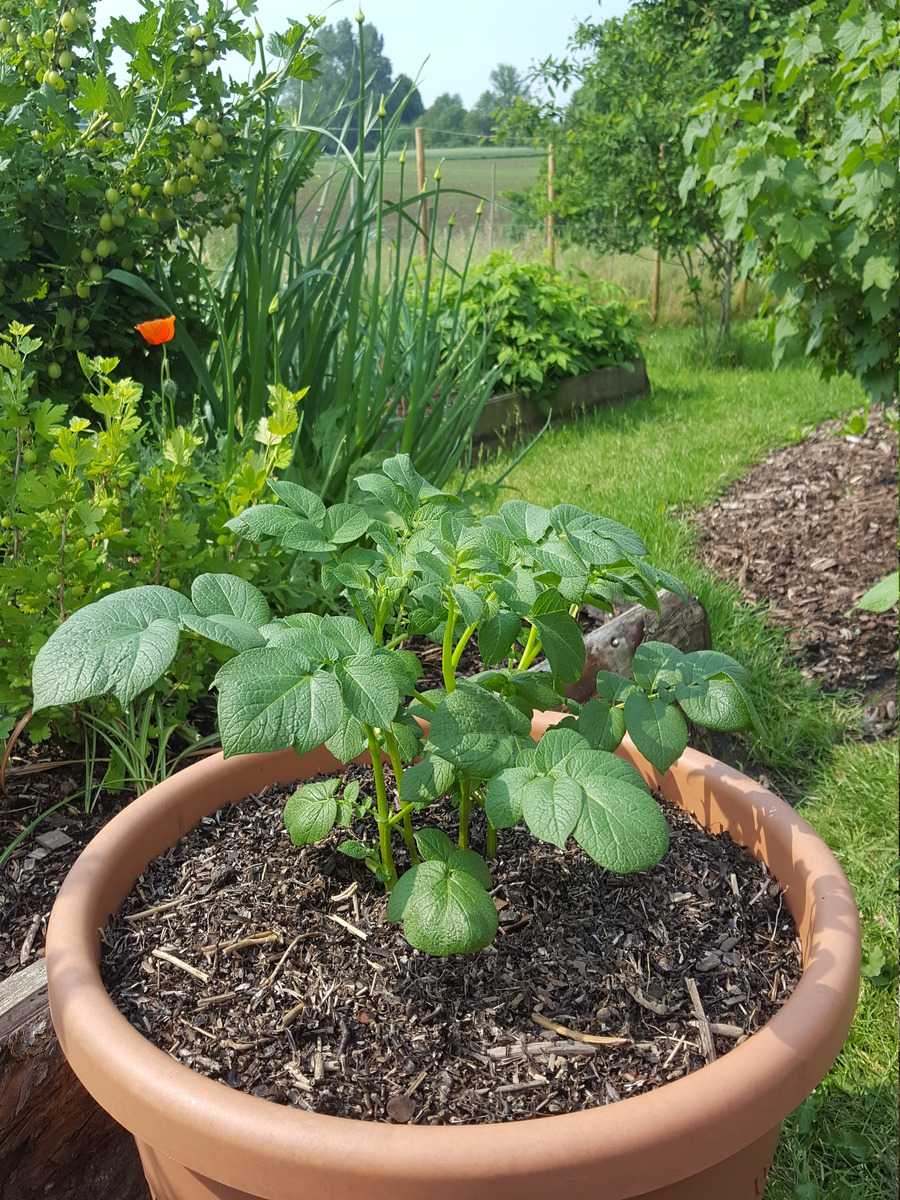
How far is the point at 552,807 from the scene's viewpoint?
845mm

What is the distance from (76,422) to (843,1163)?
1.59 metres

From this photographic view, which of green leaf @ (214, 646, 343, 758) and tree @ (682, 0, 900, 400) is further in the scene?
tree @ (682, 0, 900, 400)

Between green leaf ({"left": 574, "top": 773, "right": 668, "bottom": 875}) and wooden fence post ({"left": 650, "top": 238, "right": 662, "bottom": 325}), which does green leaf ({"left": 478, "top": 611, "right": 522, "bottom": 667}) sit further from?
wooden fence post ({"left": 650, "top": 238, "right": 662, "bottom": 325})

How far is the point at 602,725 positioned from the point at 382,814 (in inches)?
10.5

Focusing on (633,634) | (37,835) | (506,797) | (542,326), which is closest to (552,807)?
(506,797)

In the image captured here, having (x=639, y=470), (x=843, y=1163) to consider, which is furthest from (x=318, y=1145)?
(x=639, y=470)

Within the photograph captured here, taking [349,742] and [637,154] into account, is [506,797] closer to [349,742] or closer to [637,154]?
[349,742]

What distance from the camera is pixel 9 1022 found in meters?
1.20

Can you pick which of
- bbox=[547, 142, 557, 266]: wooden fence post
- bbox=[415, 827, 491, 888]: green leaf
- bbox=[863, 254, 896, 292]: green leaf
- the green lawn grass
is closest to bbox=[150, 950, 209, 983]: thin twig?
bbox=[415, 827, 491, 888]: green leaf

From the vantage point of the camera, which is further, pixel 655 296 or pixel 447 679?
pixel 655 296

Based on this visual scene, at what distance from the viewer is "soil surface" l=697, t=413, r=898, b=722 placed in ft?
10.1

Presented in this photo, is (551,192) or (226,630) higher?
(551,192)

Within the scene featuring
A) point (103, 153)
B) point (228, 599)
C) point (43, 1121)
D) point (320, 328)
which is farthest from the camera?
point (320, 328)

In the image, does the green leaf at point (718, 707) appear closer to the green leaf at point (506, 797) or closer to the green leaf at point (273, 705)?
the green leaf at point (506, 797)
